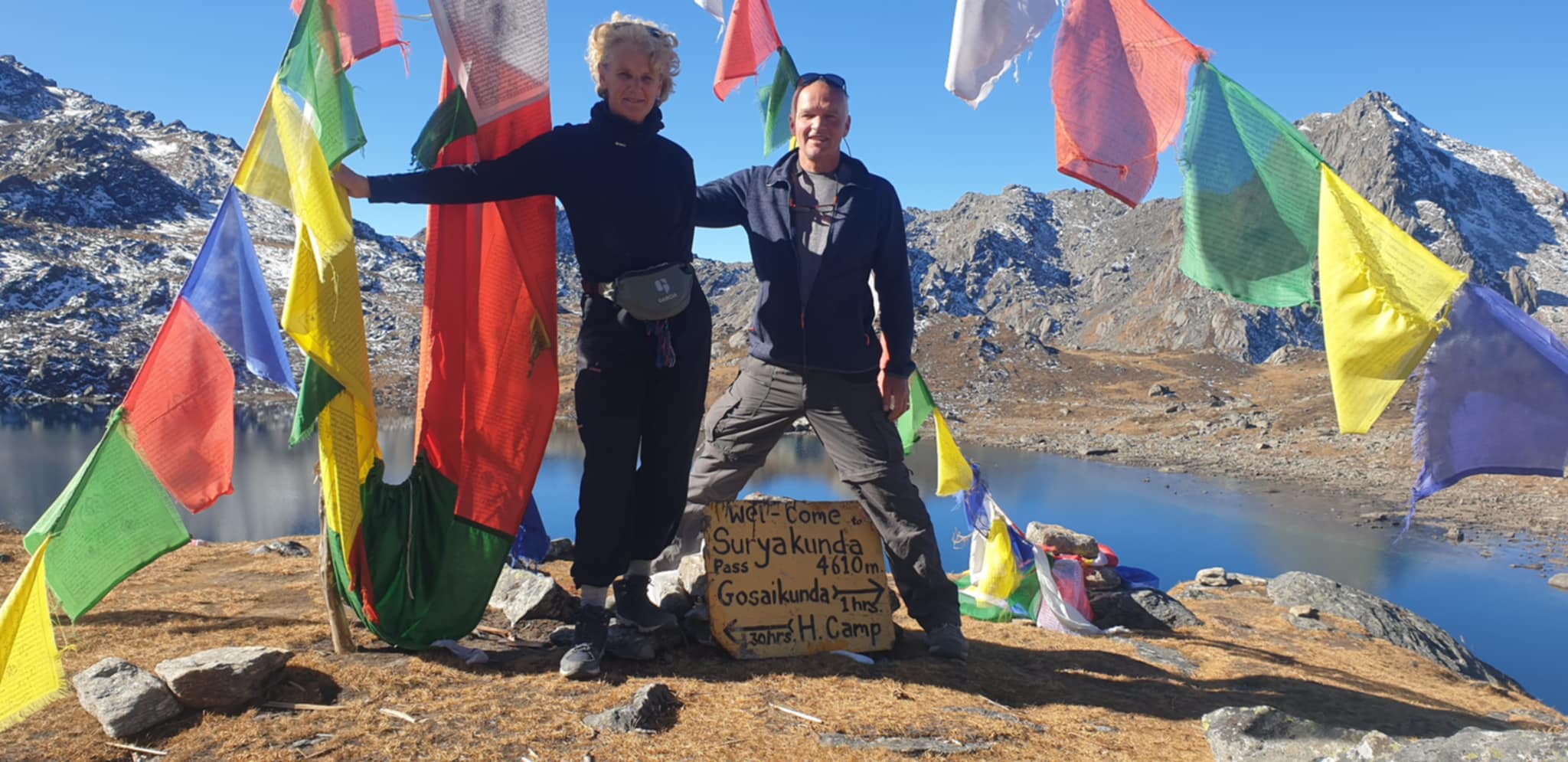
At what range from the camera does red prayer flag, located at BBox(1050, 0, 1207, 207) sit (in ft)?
11.6

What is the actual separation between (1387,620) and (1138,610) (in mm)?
3002

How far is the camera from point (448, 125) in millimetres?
3678

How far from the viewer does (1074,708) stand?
3.72 m

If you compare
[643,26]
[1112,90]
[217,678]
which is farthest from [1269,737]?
[217,678]

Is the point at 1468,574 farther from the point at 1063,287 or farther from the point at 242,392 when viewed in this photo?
the point at 1063,287

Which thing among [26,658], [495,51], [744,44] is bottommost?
[26,658]

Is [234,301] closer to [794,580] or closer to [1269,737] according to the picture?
[794,580]

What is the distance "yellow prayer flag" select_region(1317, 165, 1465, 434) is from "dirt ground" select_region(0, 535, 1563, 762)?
1.41 m

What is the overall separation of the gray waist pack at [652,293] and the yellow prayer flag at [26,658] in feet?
7.32

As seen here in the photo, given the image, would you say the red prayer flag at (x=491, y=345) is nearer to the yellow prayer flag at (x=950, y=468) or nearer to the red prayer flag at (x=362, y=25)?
the red prayer flag at (x=362, y=25)

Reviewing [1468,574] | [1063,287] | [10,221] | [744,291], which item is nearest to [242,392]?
[10,221]

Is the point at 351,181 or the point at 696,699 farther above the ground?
the point at 351,181

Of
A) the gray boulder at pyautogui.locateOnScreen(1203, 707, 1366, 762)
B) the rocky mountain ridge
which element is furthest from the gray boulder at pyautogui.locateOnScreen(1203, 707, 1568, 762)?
the rocky mountain ridge

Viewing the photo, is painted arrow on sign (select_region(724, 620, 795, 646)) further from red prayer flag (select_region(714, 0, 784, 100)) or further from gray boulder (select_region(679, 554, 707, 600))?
red prayer flag (select_region(714, 0, 784, 100))
